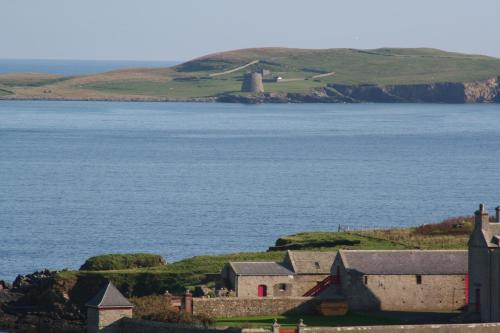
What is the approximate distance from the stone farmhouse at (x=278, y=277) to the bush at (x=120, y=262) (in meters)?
12.0

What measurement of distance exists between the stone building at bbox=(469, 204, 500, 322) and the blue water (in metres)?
30.7

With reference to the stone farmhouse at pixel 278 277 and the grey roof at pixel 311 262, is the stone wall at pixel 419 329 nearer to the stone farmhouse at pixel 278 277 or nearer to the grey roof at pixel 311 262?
the stone farmhouse at pixel 278 277

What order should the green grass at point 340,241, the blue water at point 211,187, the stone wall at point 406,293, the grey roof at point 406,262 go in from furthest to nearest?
1. the blue water at point 211,187
2. the green grass at point 340,241
3. the grey roof at point 406,262
4. the stone wall at point 406,293

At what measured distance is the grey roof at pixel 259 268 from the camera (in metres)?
54.9

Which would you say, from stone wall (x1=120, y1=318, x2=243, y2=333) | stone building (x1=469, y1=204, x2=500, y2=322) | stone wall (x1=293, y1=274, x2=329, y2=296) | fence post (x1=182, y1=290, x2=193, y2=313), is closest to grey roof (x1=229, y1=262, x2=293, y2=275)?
stone wall (x1=293, y1=274, x2=329, y2=296)

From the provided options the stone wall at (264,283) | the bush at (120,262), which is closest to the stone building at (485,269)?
the stone wall at (264,283)

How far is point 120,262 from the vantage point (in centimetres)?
6781

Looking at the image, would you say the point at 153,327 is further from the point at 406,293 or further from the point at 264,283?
the point at 406,293

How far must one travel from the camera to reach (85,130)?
200 m

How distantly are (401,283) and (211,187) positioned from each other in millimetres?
70063

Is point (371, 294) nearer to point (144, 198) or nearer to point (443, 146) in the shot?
point (144, 198)

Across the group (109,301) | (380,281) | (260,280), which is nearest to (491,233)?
(380,281)

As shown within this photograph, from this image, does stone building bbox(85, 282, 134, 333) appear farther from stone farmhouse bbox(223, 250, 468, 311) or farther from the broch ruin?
stone farmhouse bbox(223, 250, 468, 311)

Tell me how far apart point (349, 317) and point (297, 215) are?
50653mm
